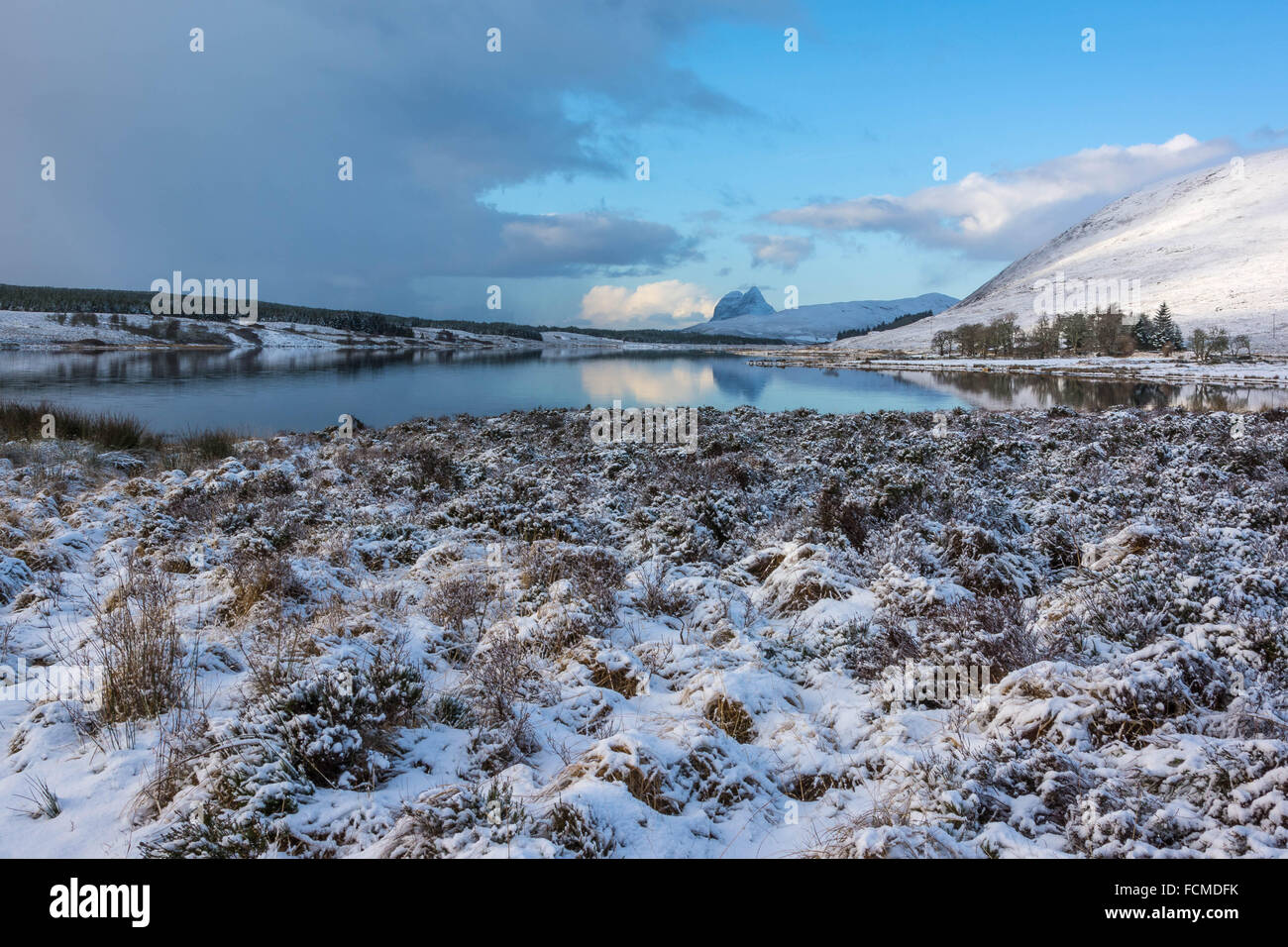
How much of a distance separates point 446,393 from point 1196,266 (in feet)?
538

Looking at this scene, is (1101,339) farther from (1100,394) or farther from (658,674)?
(658,674)

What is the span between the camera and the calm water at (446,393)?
31359mm

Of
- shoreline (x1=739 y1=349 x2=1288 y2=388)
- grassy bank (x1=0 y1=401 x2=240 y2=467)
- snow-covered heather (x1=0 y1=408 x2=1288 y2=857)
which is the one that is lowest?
snow-covered heather (x1=0 y1=408 x2=1288 y2=857)

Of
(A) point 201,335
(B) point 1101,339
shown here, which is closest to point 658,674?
(B) point 1101,339

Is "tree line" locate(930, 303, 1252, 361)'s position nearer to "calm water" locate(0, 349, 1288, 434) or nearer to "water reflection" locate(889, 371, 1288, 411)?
"calm water" locate(0, 349, 1288, 434)

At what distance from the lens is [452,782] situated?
3.62 meters

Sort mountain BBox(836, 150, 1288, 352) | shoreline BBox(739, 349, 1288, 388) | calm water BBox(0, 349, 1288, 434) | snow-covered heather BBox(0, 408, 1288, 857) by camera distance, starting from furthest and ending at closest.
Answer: mountain BBox(836, 150, 1288, 352)
shoreline BBox(739, 349, 1288, 388)
calm water BBox(0, 349, 1288, 434)
snow-covered heather BBox(0, 408, 1288, 857)

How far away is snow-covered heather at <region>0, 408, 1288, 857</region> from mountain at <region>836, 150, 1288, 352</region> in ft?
328

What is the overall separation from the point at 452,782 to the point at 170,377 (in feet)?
192

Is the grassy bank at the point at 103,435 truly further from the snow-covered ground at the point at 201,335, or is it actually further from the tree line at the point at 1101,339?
the snow-covered ground at the point at 201,335

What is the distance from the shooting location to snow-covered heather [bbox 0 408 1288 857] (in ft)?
10.6

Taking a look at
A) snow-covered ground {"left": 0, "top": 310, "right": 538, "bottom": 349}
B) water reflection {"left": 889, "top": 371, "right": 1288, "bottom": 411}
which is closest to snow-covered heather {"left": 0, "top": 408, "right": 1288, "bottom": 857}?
water reflection {"left": 889, "top": 371, "right": 1288, "bottom": 411}
